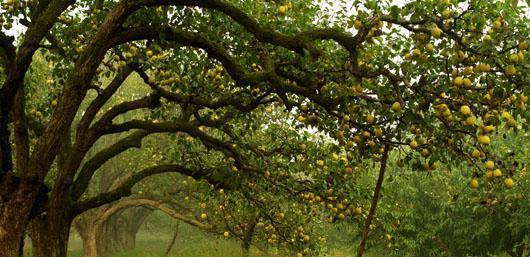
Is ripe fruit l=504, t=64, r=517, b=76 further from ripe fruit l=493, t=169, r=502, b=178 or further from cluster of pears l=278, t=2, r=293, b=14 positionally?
cluster of pears l=278, t=2, r=293, b=14

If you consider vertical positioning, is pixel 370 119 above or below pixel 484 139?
above

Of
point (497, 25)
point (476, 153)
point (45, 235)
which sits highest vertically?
point (497, 25)

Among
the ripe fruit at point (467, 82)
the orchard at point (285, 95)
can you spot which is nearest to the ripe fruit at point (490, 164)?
the orchard at point (285, 95)

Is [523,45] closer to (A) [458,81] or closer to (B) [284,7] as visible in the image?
(A) [458,81]

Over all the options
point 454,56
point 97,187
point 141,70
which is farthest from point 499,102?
point 97,187

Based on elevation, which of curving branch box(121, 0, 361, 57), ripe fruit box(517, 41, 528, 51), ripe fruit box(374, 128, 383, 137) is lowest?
ripe fruit box(374, 128, 383, 137)

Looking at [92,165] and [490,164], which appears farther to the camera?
[92,165]

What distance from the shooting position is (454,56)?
5.60 m

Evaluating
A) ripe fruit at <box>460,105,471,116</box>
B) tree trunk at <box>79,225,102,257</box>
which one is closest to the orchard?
ripe fruit at <box>460,105,471,116</box>

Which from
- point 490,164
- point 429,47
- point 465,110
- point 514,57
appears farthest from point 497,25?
point 490,164

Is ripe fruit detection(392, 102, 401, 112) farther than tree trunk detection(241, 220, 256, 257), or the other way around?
tree trunk detection(241, 220, 256, 257)

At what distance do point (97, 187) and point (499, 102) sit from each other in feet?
114

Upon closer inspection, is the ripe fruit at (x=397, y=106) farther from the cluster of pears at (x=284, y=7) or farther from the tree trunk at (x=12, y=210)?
the tree trunk at (x=12, y=210)

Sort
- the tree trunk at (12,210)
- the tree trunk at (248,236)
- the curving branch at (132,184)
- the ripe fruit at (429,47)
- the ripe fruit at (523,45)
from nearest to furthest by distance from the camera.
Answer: the ripe fruit at (523,45)
the ripe fruit at (429,47)
the tree trunk at (12,210)
the curving branch at (132,184)
the tree trunk at (248,236)
